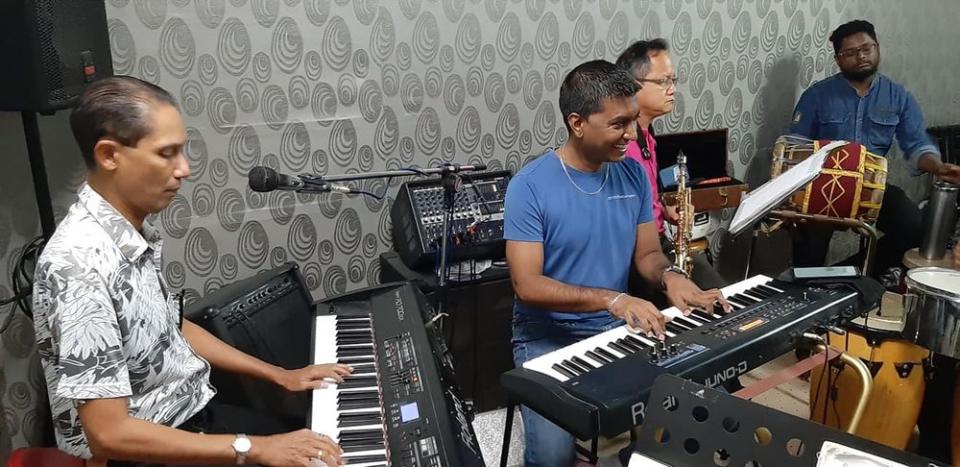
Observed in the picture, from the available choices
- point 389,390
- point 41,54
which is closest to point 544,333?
point 389,390

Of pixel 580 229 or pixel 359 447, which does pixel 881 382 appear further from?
pixel 359 447

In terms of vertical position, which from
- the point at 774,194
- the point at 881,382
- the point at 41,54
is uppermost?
the point at 41,54

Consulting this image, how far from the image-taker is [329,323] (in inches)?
79.9

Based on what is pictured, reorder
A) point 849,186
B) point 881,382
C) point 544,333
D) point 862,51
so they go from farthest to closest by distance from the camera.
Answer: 1. point 862,51
2. point 849,186
3. point 881,382
4. point 544,333

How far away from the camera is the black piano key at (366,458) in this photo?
139cm

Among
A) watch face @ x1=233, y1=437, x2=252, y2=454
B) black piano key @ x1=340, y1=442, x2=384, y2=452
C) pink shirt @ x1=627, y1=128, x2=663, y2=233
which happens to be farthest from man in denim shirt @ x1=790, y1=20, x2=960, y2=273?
watch face @ x1=233, y1=437, x2=252, y2=454

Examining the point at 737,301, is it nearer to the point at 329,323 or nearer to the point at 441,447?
the point at 441,447

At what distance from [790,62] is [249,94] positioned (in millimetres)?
3288

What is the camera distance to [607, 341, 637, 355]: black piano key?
5.59 ft

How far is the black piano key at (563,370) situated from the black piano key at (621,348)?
18cm

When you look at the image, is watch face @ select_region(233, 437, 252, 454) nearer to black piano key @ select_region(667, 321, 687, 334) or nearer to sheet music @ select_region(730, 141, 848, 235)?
black piano key @ select_region(667, 321, 687, 334)

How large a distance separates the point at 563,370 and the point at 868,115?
3.30m

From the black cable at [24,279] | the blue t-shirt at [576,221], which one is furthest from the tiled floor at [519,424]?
the black cable at [24,279]

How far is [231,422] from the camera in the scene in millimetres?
1814
